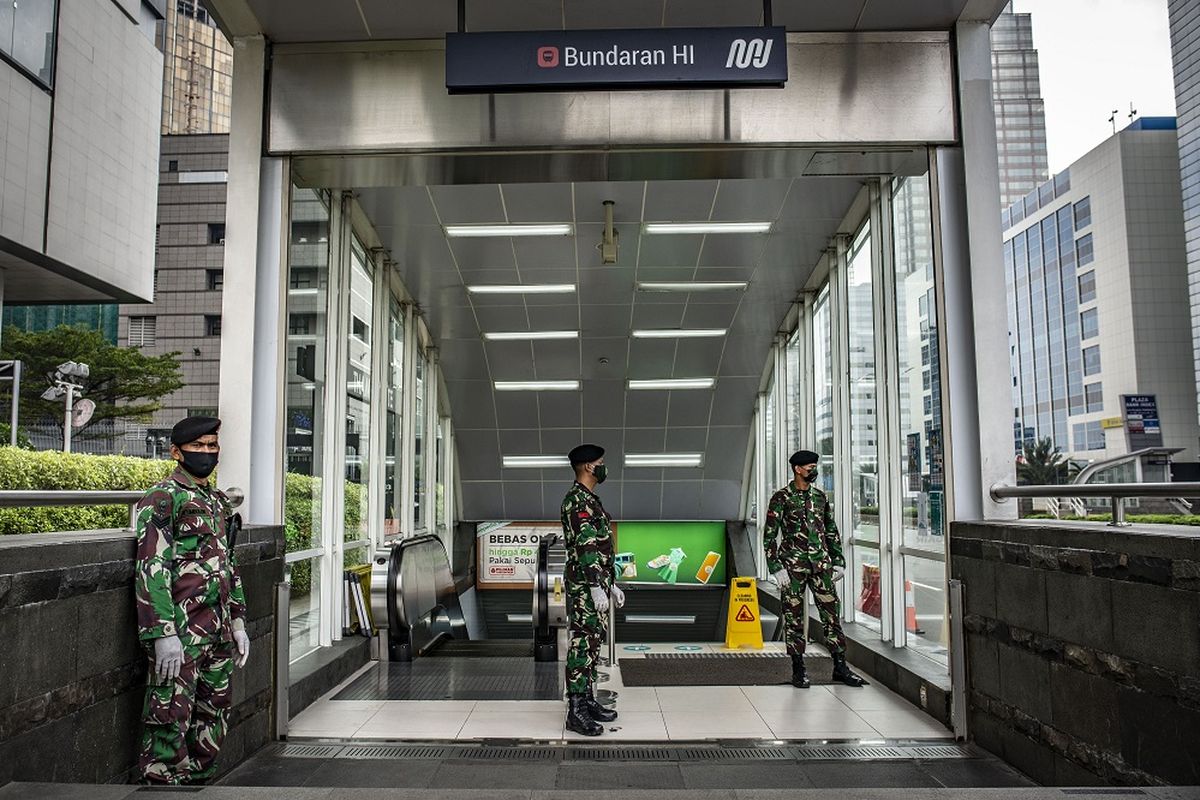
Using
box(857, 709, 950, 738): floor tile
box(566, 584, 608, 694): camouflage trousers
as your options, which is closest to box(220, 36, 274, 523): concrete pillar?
box(566, 584, 608, 694): camouflage trousers

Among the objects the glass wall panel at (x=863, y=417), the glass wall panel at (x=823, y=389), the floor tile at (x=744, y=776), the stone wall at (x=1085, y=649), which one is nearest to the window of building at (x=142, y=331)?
the glass wall panel at (x=823, y=389)

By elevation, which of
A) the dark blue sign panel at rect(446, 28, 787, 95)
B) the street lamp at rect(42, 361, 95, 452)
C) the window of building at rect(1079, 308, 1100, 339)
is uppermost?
the window of building at rect(1079, 308, 1100, 339)

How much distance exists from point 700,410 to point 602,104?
9.26m

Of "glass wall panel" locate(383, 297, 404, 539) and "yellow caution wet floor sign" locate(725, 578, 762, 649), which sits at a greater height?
"glass wall panel" locate(383, 297, 404, 539)

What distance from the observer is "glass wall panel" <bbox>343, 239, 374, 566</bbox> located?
27.2 feet

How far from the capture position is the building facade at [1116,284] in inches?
2357

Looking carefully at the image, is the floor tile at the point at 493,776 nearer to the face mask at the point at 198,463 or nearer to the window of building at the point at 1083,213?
the face mask at the point at 198,463

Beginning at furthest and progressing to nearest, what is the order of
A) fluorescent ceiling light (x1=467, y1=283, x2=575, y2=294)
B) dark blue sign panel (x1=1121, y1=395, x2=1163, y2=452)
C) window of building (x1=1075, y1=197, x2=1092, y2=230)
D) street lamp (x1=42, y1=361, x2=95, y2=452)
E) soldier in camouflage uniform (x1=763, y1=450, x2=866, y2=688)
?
window of building (x1=1075, y1=197, x2=1092, y2=230) → street lamp (x1=42, y1=361, x2=95, y2=452) → dark blue sign panel (x1=1121, y1=395, x2=1163, y2=452) → fluorescent ceiling light (x1=467, y1=283, x2=575, y2=294) → soldier in camouflage uniform (x1=763, y1=450, x2=866, y2=688)

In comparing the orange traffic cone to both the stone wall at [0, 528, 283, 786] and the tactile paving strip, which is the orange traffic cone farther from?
the stone wall at [0, 528, 283, 786]

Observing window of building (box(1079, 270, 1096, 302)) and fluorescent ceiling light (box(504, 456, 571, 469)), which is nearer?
fluorescent ceiling light (box(504, 456, 571, 469))

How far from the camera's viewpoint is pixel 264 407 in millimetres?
5172

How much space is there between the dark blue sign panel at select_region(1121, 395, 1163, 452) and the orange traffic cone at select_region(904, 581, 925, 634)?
2124 mm

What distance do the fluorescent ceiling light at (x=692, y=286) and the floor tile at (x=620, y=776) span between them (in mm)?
7114

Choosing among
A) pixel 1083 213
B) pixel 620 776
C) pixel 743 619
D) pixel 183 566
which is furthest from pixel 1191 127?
pixel 183 566
